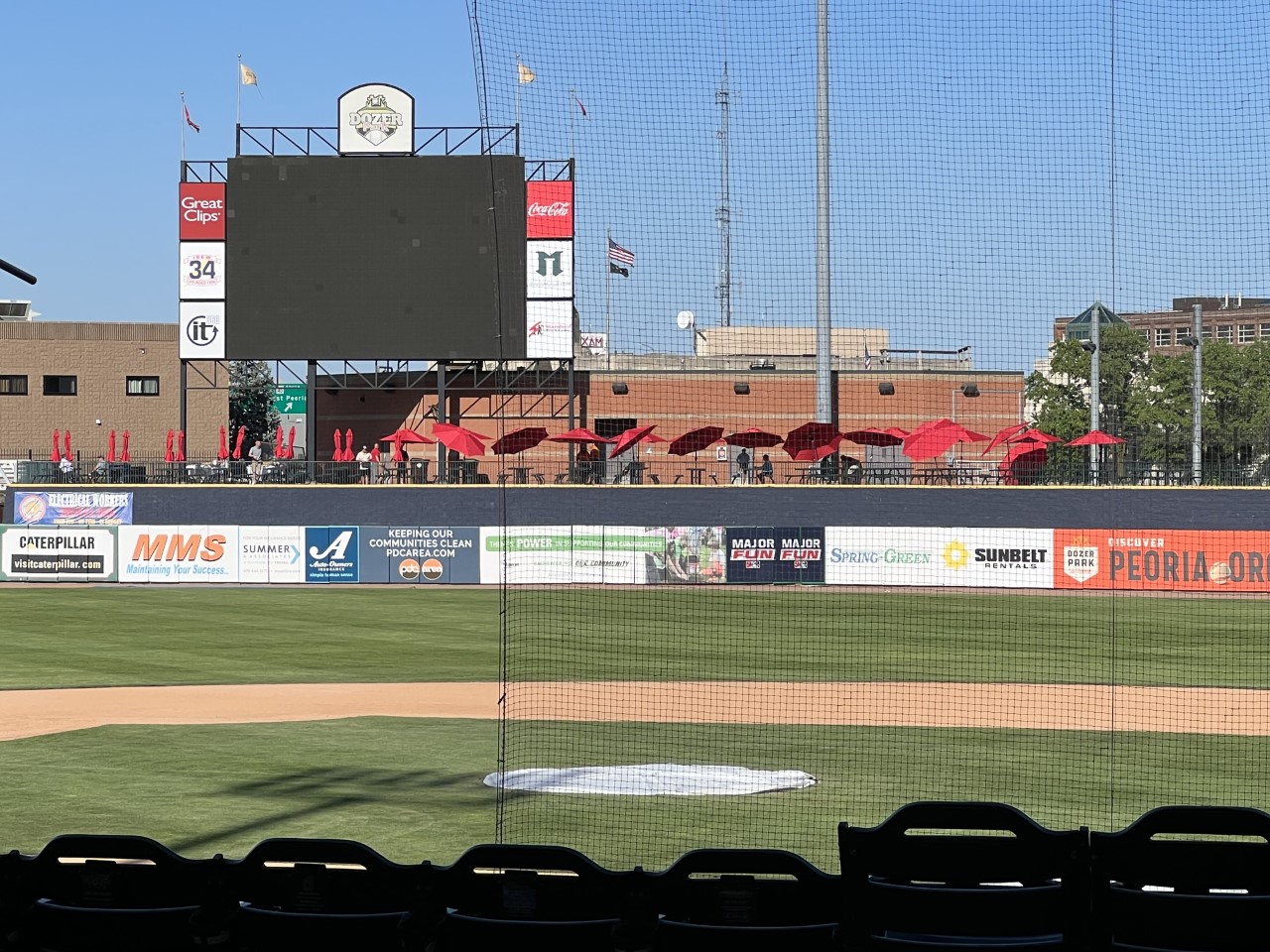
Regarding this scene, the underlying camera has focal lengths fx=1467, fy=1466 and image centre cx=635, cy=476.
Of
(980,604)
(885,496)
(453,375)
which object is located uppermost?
(453,375)

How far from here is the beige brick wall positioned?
186 ft

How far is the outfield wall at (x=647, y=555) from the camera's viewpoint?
1262 inches

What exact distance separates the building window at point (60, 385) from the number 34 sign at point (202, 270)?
21008 millimetres

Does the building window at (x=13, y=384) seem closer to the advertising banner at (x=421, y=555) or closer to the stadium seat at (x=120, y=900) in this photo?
the advertising banner at (x=421, y=555)

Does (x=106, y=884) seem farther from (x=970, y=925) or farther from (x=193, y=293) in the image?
(x=193, y=293)

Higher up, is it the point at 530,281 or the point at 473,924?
the point at 530,281

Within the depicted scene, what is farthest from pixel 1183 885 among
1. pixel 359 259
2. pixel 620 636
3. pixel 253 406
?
pixel 253 406

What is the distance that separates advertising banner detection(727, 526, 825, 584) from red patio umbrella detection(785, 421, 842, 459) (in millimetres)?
12828

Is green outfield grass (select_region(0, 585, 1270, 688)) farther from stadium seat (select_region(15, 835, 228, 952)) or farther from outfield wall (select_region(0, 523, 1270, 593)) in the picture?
stadium seat (select_region(15, 835, 228, 952))

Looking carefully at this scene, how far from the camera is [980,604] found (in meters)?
31.3

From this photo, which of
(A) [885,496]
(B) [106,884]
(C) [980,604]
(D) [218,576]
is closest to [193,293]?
(D) [218,576]

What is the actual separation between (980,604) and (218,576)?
17.8 metres

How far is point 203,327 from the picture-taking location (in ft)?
127

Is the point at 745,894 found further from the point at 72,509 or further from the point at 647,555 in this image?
the point at 72,509
